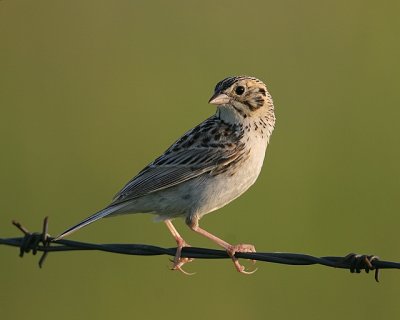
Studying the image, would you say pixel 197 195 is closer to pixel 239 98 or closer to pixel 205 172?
pixel 205 172

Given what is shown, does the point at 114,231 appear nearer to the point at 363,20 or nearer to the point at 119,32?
the point at 119,32

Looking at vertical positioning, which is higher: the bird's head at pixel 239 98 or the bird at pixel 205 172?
the bird's head at pixel 239 98

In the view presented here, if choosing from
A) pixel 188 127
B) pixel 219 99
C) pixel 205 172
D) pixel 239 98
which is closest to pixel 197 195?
pixel 205 172

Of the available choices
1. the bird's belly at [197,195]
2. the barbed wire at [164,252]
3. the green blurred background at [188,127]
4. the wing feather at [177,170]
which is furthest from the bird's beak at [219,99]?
the green blurred background at [188,127]

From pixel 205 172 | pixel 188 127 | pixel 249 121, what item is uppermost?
pixel 188 127

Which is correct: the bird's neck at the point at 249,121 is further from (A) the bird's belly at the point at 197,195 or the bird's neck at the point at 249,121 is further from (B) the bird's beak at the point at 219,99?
(A) the bird's belly at the point at 197,195

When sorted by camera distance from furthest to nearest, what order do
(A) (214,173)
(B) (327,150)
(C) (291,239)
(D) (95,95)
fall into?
(D) (95,95), (B) (327,150), (C) (291,239), (A) (214,173)

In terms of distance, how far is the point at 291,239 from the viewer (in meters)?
12.5

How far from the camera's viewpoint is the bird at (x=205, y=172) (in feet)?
27.0

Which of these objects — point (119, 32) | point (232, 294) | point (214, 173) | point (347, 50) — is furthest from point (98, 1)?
point (214, 173)

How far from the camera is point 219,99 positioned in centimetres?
853

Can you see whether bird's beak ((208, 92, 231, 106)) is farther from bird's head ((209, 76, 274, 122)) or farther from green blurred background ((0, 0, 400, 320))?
green blurred background ((0, 0, 400, 320))

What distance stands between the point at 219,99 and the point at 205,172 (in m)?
0.64

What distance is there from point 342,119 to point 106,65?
3832 millimetres
